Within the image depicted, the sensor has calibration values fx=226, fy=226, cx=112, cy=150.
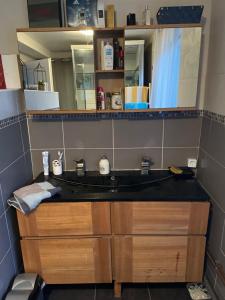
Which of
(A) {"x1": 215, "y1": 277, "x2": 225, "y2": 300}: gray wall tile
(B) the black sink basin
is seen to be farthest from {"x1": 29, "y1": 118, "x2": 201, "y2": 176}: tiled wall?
(A) {"x1": 215, "y1": 277, "x2": 225, "y2": 300}: gray wall tile

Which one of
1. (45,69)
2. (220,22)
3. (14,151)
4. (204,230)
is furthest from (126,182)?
(220,22)

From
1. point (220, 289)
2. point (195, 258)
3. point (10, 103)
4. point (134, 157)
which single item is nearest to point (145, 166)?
point (134, 157)

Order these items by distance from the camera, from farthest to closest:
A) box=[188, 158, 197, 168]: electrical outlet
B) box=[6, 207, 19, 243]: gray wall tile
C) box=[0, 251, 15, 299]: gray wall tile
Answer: box=[188, 158, 197, 168]: electrical outlet → box=[6, 207, 19, 243]: gray wall tile → box=[0, 251, 15, 299]: gray wall tile

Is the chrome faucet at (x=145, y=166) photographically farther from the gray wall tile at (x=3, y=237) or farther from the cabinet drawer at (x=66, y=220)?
the gray wall tile at (x=3, y=237)

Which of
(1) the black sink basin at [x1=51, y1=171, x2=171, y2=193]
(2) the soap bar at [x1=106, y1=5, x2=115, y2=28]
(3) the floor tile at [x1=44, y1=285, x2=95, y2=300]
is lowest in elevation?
(3) the floor tile at [x1=44, y1=285, x2=95, y2=300]

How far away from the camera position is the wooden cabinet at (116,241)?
1.35 metres

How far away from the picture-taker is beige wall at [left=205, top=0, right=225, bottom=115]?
129 cm

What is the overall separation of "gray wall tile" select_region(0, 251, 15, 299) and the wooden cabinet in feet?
0.29

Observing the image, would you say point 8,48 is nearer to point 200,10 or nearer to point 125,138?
point 125,138

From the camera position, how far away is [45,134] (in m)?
1.69

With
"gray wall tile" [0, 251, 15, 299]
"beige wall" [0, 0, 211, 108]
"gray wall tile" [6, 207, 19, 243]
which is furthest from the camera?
"beige wall" [0, 0, 211, 108]

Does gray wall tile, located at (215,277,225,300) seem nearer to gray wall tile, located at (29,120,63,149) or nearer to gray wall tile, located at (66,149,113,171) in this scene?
gray wall tile, located at (66,149,113,171)

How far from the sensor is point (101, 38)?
1.47 metres

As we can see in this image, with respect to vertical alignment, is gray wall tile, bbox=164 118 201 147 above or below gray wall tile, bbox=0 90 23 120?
below
